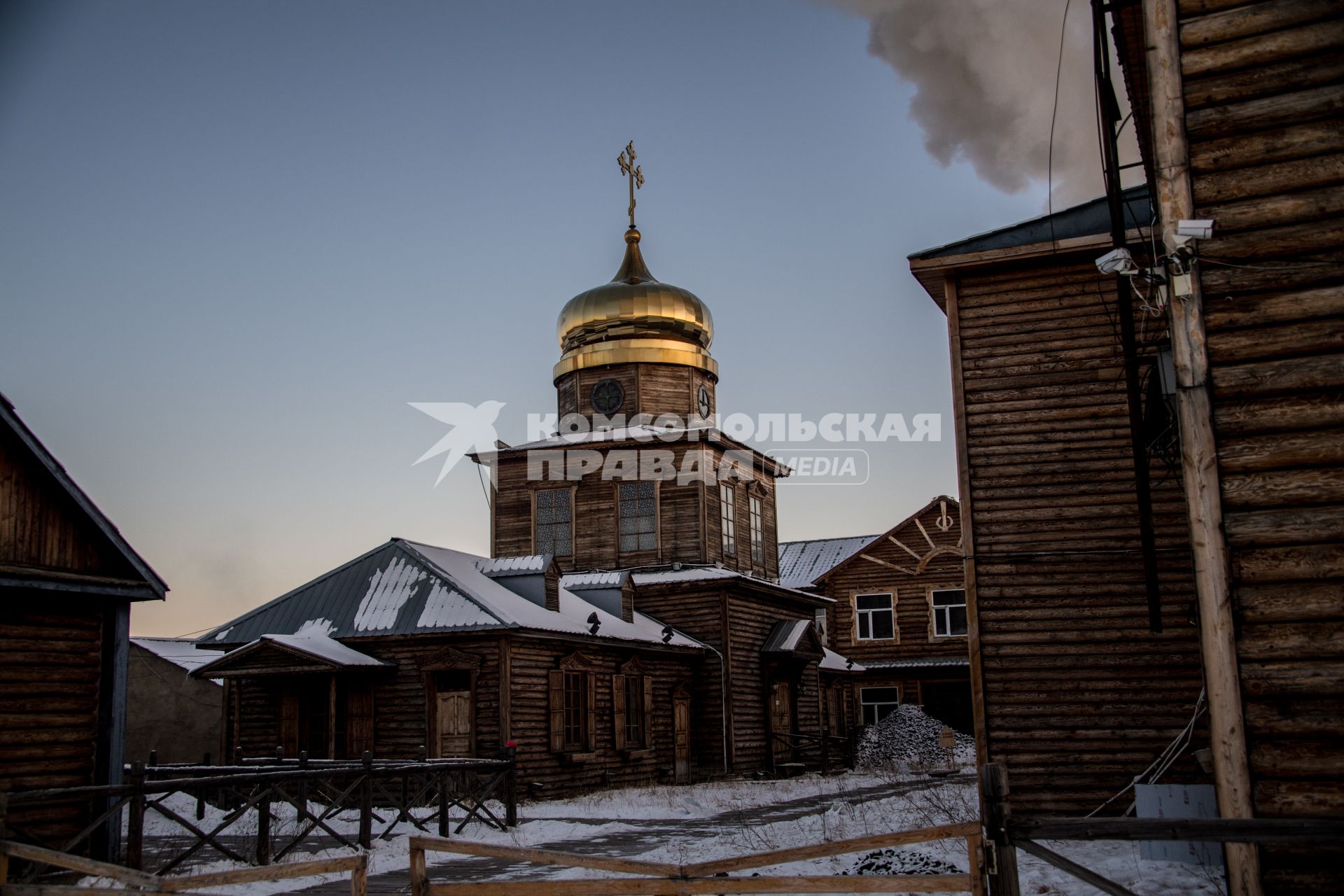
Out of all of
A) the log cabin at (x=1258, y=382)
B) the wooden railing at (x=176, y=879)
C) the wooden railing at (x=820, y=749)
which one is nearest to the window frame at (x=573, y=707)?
the wooden railing at (x=820, y=749)

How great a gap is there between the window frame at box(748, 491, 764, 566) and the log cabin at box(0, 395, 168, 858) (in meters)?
20.2

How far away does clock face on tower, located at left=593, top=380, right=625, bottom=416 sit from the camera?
31297 mm

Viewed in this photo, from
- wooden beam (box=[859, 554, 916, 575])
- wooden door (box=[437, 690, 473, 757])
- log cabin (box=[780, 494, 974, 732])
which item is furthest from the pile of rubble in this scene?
wooden door (box=[437, 690, 473, 757])

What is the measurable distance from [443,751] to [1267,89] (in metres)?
17.1

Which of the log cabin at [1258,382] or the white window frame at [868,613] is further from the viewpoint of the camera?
the white window frame at [868,613]

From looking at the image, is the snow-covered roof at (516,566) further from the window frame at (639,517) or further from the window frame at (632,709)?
the window frame at (639,517)

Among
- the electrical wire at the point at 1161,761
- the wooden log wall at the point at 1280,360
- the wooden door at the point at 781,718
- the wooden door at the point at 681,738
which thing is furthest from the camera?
the wooden door at the point at 781,718

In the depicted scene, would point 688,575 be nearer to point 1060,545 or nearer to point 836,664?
point 836,664

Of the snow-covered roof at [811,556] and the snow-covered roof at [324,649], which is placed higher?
the snow-covered roof at [811,556]

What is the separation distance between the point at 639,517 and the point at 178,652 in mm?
13550

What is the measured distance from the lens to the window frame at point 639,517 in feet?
95.8

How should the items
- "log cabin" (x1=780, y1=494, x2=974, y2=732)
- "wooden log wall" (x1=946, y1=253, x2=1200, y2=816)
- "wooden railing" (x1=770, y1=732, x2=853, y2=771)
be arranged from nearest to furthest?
"wooden log wall" (x1=946, y1=253, x2=1200, y2=816) < "wooden railing" (x1=770, y1=732, x2=853, y2=771) < "log cabin" (x1=780, y1=494, x2=974, y2=732)

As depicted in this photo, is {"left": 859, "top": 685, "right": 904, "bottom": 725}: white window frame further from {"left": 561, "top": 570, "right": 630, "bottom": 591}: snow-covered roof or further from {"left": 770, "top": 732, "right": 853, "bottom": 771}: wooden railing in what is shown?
{"left": 561, "top": 570, "right": 630, "bottom": 591}: snow-covered roof

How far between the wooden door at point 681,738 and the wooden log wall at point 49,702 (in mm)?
14649
